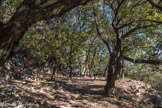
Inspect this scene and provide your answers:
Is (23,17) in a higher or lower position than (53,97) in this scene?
higher

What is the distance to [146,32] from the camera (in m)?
9.48

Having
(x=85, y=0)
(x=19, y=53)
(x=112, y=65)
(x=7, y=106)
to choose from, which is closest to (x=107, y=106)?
(x=112, y=65)

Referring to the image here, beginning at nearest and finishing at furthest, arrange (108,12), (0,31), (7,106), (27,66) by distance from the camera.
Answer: (0,31), (7,106), (108,12), (27,66)

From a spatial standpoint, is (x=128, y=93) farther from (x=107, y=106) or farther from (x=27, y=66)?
(x=27, y=66)

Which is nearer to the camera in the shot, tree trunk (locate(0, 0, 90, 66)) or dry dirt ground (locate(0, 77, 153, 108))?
tree trunk (locate(0, 0, 90, 66))

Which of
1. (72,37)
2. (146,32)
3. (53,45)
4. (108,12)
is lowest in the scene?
(53,45)

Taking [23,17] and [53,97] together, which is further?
[53,97]

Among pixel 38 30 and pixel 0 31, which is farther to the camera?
pixel 38 30

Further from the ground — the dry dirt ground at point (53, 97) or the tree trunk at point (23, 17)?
the tree trunk at point (23, 17)

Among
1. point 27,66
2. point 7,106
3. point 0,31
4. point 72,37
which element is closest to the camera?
point 0,31

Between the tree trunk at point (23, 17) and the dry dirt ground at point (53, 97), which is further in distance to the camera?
the dry dirt ground at point (53, 97)

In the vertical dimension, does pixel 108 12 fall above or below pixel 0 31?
above

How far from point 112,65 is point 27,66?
10.4 meters

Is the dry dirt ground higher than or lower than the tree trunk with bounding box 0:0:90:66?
lower
